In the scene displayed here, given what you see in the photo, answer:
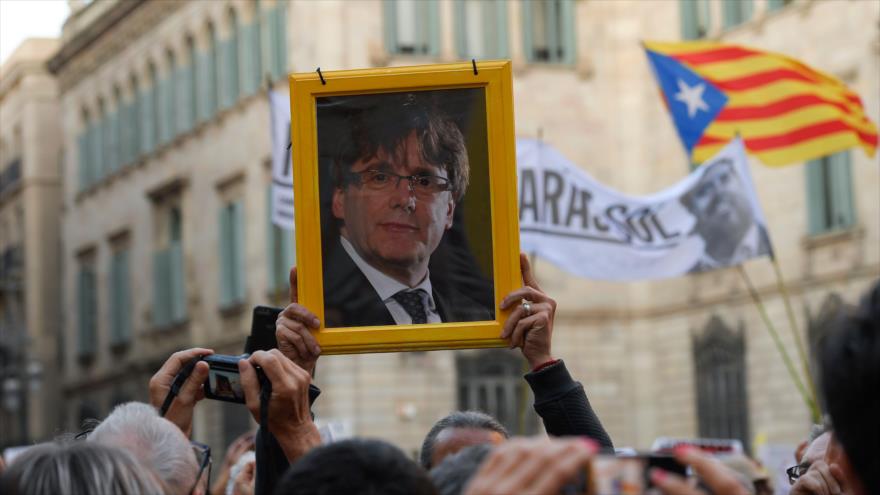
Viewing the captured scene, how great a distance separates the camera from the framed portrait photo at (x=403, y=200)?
4969mm

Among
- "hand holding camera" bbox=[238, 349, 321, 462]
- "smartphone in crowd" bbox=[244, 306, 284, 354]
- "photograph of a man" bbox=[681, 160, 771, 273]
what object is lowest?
"hand holding camera" bbox=[238, 349, 321, 462]

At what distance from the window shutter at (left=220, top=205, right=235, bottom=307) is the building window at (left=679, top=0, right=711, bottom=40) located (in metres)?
9.78

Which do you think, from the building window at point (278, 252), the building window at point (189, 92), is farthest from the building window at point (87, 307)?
the building window at point (278, 252)

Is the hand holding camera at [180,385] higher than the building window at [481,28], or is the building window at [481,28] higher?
the building window at [481,28]

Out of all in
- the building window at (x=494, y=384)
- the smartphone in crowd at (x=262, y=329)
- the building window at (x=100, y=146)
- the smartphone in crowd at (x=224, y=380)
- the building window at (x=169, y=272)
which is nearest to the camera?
the smartphone in crowd at (x=224, y=380)

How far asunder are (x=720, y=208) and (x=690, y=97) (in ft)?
3.32

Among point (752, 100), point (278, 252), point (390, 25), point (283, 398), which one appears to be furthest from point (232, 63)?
point (283, 398)

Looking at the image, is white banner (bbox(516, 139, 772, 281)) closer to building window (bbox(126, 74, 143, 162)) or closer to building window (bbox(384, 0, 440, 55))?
building window (bbox(384, 0, 440, 55))

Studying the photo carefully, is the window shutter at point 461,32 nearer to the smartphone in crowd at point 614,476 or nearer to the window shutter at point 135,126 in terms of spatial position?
the window shutter at point 135,126

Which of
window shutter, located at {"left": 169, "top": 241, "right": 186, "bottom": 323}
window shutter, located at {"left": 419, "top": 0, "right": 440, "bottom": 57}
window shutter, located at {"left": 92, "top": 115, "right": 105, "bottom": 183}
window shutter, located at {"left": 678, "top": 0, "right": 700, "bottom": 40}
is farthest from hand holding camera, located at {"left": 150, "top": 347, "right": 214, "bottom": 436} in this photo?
window shutter, located at {"left": 92, "top": 115, "right": 105, "bottom": 183}

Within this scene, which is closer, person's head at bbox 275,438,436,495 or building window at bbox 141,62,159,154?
person's head at bbox 275,438,436,495

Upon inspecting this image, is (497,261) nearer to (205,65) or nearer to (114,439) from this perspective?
(114,439)

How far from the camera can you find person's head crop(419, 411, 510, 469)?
5.07 metres

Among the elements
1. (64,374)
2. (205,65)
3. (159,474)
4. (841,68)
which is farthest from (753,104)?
(64,374)
